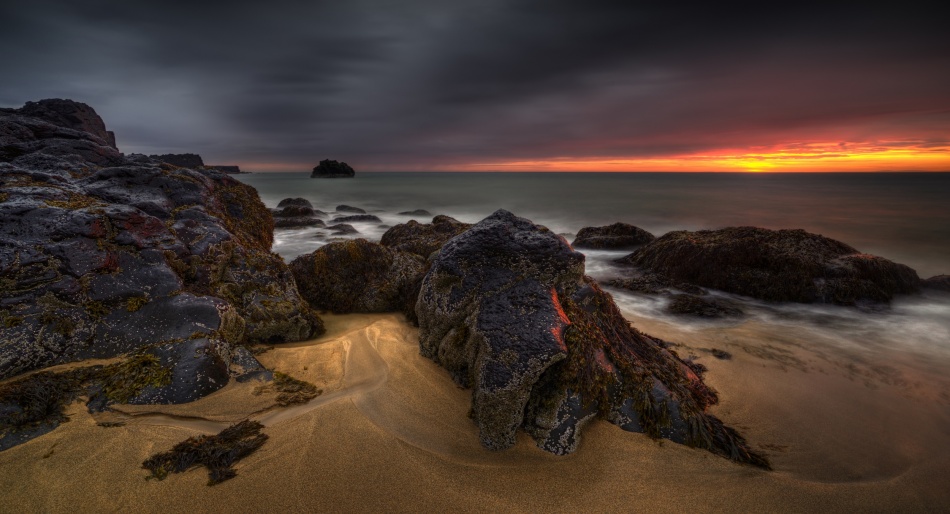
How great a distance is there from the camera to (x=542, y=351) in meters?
2.89

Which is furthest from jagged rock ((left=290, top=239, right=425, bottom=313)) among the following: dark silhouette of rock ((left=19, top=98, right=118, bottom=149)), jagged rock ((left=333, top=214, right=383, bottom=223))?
jagged rock ((left=333, top=214, right=383, bottom=223))

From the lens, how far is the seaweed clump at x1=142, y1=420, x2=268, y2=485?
7.65ft

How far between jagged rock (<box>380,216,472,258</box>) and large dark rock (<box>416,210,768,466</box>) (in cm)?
366

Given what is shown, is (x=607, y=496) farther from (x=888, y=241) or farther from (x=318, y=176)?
(x=318, y=176)

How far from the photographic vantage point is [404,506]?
2301 millimetres

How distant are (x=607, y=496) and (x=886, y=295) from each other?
9591mm

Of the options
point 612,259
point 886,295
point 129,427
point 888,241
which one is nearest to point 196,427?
point 129,427

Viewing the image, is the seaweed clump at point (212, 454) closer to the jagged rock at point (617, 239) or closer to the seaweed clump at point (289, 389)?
the seaweed clump at point (289, 389)

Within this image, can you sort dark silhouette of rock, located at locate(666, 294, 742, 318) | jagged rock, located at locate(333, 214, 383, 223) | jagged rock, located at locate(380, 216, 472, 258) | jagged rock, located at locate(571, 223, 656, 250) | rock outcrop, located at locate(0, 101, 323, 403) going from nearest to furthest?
rock outcrop, located at locate(0, 101, 323, 403), dark silhouette of rock, located at locate(666, 294, 742, 318), jagged rock, located at locate(380, 216, 472, 258), jagged rock, located at locate(571, 223, 656, 250), jagged rock, located at locate(333, 214, 383, 223)

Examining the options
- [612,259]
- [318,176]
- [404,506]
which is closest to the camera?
[404,506]

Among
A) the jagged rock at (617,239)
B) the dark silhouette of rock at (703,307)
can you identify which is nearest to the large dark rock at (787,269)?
the dark silhouette of rock at (703,307)

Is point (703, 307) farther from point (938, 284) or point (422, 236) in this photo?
point (938, 284)

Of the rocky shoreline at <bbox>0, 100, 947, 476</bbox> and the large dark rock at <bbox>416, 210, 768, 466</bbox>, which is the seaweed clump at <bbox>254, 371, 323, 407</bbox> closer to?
the rocky shoreline at <bbox>0, 100, 947, 476</bbox>

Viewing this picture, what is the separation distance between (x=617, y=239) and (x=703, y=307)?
5.69 m
